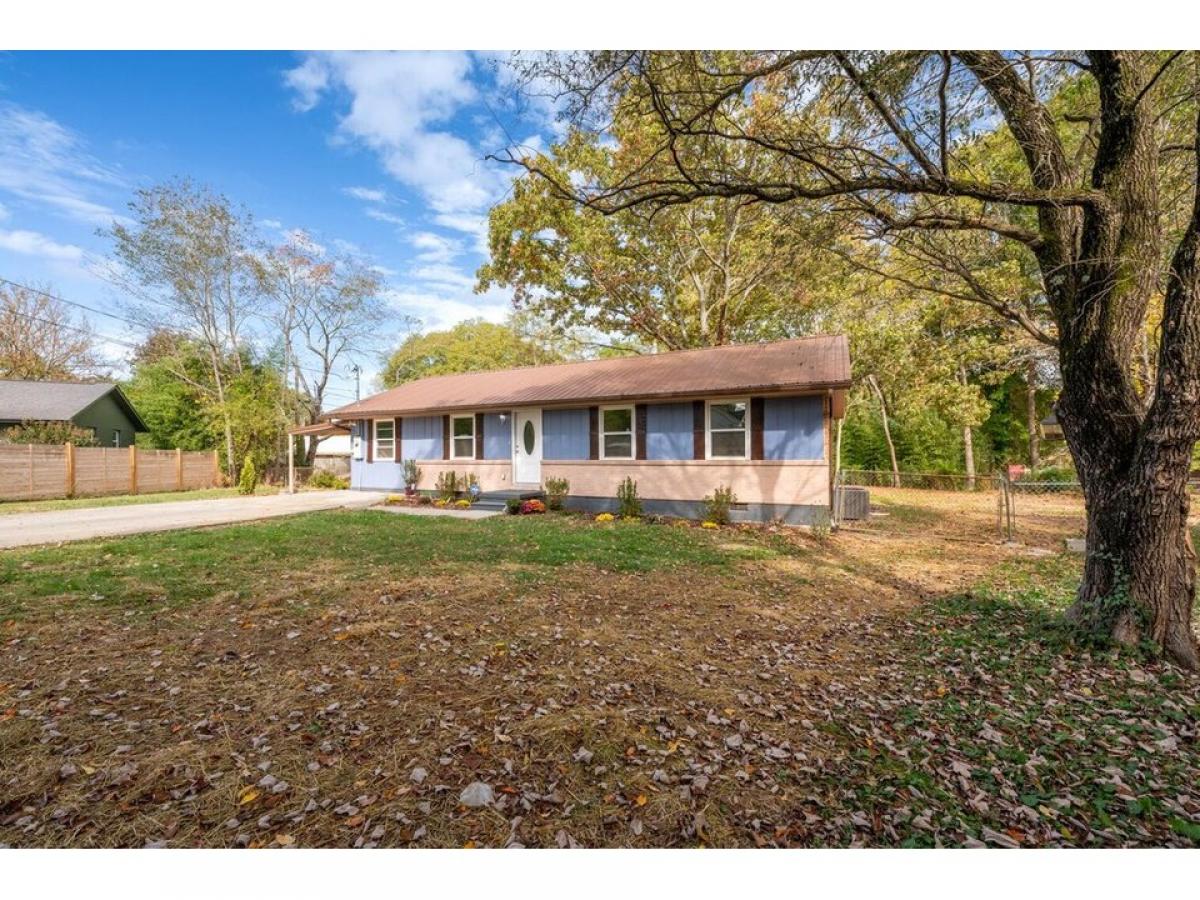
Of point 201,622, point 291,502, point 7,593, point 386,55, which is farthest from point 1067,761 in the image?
point 291,502

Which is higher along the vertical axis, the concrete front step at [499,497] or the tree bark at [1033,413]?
the tree bark at [1033,413]

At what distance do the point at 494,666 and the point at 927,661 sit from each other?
3.32 metres

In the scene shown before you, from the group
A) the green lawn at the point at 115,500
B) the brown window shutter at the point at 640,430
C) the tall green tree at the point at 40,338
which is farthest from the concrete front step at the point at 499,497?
the tall green tree at the point at 40,338

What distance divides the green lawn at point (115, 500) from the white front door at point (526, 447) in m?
10.7

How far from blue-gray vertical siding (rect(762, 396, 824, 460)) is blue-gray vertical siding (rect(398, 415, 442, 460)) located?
9081 mm

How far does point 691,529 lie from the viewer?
33.2 ft

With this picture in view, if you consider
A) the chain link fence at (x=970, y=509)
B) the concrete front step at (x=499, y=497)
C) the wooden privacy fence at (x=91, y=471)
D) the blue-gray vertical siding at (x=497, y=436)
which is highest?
the blue-gray vertical siding at (x=497, y=436)

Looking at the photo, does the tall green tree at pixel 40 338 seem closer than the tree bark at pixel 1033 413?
No

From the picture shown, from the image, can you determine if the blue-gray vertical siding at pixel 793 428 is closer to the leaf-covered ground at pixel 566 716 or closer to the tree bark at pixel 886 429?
the leaf-covered ground at pixel 566 716

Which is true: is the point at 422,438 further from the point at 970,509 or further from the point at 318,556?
the point at 970,509

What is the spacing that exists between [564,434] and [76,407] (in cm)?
2041

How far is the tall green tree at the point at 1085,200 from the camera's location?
3695 millimetres

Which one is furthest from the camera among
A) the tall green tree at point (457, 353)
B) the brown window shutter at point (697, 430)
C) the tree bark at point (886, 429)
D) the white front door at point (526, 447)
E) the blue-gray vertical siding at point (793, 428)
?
the tall green tree at point (457, 353)

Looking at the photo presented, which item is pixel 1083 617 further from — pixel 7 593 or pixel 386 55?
pixel 7 593
